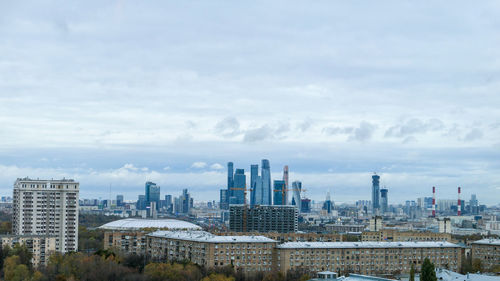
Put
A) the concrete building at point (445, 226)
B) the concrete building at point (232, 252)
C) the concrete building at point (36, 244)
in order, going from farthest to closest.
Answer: the concrete building at point (445, 226)
the concrete building at point (36, 244)
the concrete building at point (232, 252)

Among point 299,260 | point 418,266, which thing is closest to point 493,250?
point 418,266

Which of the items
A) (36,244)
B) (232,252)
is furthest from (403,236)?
(36,244)

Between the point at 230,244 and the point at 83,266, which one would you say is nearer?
the point at 83,266

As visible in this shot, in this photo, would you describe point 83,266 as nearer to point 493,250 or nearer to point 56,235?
point 56,235

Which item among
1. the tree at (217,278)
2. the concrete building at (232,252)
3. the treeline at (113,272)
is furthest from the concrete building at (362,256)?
the tree at (217,278)

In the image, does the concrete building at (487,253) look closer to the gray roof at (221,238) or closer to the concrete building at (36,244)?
the gray roof at (221,238)

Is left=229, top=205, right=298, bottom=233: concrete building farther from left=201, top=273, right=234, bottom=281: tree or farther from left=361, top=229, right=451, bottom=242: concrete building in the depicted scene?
left=201, top=273, right=234, bottom=281: tree

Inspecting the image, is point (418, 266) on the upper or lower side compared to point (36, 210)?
lower
